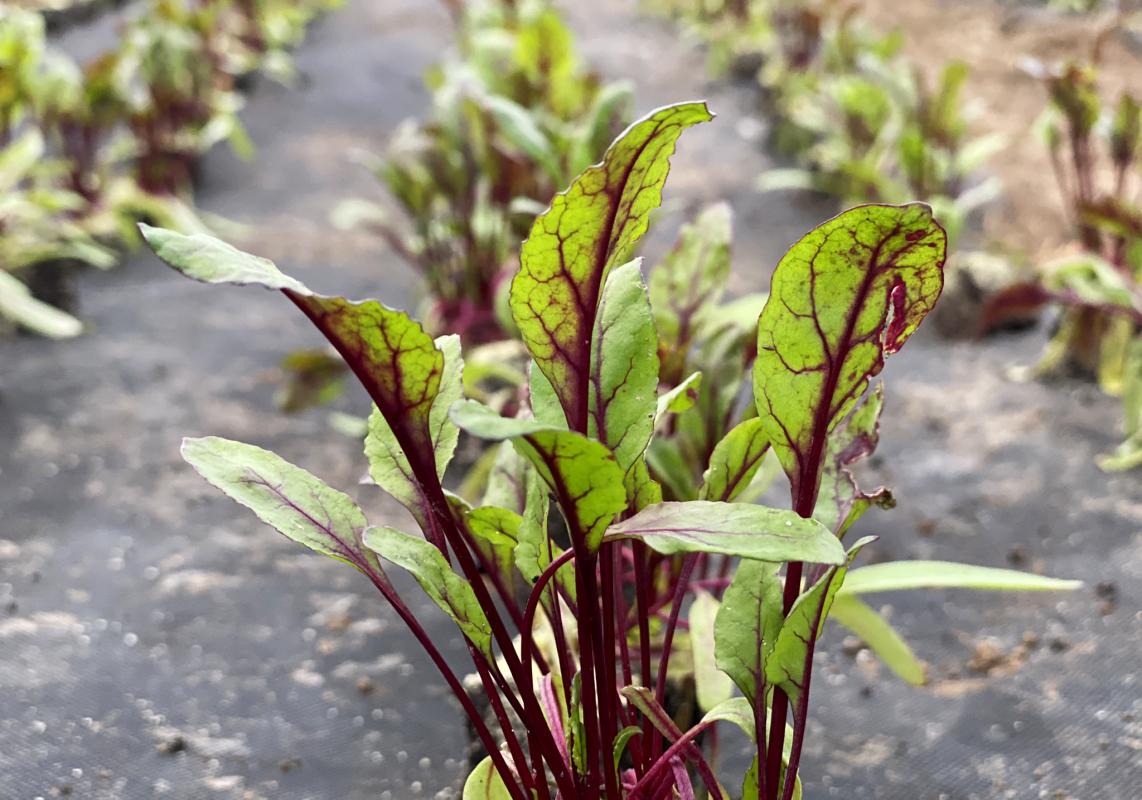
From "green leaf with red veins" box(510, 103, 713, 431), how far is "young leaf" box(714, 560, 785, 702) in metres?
0.21

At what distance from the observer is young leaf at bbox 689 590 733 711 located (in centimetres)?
103

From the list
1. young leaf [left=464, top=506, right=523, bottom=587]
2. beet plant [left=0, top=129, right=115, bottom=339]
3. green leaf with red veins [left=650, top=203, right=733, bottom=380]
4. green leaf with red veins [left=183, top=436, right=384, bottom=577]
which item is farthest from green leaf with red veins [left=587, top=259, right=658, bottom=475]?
beet plant [left=0, top=129, right=115, bottom=339]

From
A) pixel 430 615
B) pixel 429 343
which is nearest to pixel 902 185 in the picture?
pixel 430 615

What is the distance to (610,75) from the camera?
5391mm

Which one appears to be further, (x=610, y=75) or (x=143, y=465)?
(x=610, y=75)

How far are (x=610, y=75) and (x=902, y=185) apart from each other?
8.16ft

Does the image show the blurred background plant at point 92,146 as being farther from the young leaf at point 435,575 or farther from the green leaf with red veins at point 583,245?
the green leaf with red veins at point 583,245

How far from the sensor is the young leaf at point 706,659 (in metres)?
1.03

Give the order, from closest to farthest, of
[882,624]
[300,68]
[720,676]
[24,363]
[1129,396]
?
[720,676]
[882,624]
[1129,396]
[24,363]
[300,68]

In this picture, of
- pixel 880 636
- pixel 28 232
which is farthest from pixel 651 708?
pixel 28 232

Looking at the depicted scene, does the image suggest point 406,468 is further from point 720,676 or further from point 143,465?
point 143,465

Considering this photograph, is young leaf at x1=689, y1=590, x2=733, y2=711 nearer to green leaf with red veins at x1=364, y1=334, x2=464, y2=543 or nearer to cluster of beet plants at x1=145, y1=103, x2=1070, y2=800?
cluster of beet plants at x1=145, y1=103, x2=1070, y2=800

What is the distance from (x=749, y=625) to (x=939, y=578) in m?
0.32

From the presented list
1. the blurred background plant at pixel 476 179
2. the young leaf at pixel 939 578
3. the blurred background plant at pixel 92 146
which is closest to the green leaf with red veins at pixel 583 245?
the young leaf at pixel 939 578
